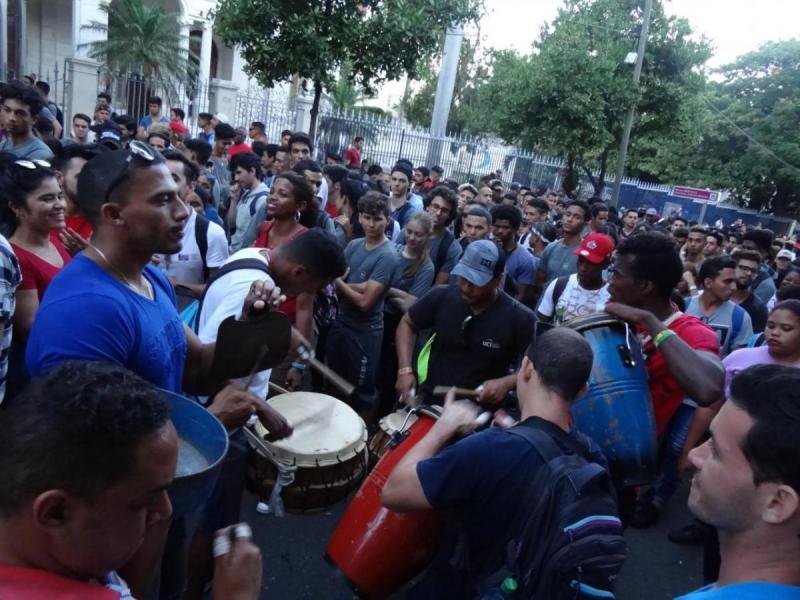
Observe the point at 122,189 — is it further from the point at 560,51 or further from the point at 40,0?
the point at 40,0

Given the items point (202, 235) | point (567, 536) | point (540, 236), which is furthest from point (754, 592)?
point (540, 236)

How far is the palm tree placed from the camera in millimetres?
20438

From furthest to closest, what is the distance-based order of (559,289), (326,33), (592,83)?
(592,83), (326,33), (559,289)

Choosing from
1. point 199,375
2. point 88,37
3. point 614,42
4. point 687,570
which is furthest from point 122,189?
point 88,37

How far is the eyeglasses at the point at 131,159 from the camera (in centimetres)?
203

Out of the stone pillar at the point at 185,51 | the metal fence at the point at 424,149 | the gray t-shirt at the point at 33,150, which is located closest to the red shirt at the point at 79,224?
the gray t-shirt at the point at 33,150

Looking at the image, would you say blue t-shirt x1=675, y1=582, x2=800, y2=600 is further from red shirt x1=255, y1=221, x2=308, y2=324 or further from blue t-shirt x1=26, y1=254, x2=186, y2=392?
red shirt x1=255, y1=221, x2=308, y2=324

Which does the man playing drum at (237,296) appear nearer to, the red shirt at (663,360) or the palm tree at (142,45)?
the red shirt at (663,360)

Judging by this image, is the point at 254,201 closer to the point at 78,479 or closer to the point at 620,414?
the point at 620,414

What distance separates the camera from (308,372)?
5648 millimetres

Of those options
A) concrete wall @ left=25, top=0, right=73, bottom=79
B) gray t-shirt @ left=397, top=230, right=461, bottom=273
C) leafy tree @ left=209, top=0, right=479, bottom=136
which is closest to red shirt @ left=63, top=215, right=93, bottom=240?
gray t-shirt @ left=397, top=230, right=461, bottom=273

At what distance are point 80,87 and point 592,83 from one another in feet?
47.2

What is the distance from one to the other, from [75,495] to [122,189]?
124cm

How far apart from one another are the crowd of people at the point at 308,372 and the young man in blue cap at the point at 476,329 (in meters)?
0.01
